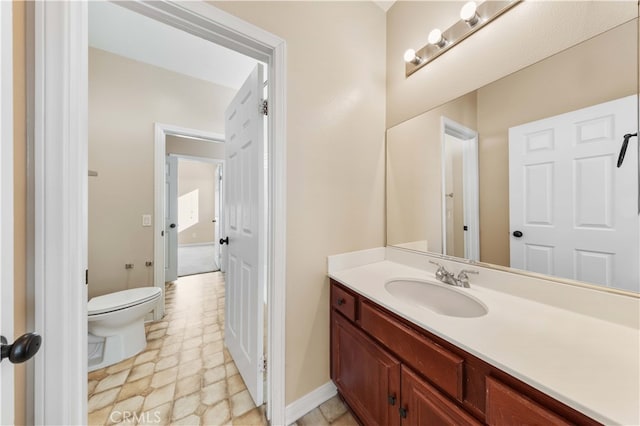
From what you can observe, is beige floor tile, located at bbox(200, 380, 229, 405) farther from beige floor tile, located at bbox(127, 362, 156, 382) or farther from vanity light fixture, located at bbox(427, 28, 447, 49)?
vanity light fixture, located at bbox(427, 28, 447, 49)

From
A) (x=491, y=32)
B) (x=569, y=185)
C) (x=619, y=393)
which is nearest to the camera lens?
(x=619, y=393)

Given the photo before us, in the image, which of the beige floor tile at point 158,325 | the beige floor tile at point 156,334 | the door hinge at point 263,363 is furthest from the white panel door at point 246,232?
the beige floor tile at point 158,325

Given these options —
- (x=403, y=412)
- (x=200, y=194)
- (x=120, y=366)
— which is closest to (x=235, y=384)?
(x=120, y=366)

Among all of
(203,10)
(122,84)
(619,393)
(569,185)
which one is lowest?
(619,393)

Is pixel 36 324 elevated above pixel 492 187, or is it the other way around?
pixel 492 187

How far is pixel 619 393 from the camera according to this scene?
50cm

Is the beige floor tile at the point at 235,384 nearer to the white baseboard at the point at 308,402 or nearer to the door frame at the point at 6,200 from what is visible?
the white baseboard at the point at 308,402

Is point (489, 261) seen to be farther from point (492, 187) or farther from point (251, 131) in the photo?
point (251, 131)

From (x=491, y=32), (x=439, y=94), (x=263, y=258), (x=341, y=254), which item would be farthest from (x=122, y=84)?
(x=491, y=32)

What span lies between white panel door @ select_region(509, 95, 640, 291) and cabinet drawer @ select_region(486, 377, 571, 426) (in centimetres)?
62

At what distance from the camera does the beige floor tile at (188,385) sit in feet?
4.66

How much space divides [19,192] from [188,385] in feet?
4.85

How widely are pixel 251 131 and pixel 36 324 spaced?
1165 millimetres

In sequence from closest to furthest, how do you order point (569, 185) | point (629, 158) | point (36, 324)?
point (36, 324)
point (629, 158)
point (569, 185)
